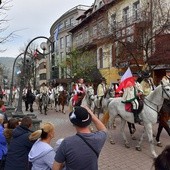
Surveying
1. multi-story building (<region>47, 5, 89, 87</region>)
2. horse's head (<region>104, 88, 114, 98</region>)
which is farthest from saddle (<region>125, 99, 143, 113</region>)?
multi-story building (<region>47, 5, 89, 87</region>)

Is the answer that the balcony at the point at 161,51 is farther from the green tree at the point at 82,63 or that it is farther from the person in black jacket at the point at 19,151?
the green tree at the point at 82,63

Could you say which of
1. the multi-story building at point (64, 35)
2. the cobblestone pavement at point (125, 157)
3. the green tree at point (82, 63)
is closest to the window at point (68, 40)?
the multi-story building at point (64, 35)

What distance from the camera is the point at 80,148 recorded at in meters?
3.48

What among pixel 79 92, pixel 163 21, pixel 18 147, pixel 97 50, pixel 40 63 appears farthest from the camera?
pixel 40 63

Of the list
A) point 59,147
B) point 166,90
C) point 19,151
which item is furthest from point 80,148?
point 166,90

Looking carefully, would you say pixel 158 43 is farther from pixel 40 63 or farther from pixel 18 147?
pixel 40 63

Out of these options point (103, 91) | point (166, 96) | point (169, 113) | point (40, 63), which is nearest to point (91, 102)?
point (103, 91)

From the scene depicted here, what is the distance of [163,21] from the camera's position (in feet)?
61.2

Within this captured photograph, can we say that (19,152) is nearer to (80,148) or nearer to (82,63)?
(80,148)

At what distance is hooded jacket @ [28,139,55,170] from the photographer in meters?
4.39

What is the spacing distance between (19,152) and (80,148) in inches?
85.2

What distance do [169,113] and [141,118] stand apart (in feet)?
4.32

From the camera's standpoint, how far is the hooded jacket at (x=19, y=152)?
527cm

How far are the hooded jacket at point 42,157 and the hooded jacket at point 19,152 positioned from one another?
81 cm
